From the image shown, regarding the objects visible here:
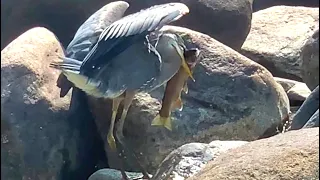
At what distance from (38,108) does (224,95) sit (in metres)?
0.98

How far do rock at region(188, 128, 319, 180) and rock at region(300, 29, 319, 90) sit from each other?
6.11ft

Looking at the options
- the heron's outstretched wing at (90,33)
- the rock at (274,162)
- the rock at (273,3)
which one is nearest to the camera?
the rock at (274,162)

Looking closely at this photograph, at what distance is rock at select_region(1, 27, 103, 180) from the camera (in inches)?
156

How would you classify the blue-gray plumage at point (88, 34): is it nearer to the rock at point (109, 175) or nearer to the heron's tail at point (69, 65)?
the heron's tail at point (69, 65)

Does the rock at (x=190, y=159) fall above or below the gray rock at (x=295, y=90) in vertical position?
above

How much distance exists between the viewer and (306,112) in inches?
161

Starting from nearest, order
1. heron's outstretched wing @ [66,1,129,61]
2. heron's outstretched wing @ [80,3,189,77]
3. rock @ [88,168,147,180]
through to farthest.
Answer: heron's outstretched wing @ [80,3,189,77]
rock @ [88,168,147,180]
heron's outstretched wing @ [66,1,129,61]

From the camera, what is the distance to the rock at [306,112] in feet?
13.3

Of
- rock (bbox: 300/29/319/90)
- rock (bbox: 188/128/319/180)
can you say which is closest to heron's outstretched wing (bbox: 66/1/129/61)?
rock (bbox: 300/29/319/90)


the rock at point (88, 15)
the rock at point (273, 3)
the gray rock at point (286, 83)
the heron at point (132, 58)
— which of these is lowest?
the rock at point (273, 3)

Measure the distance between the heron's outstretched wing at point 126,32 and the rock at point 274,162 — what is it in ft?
3.10

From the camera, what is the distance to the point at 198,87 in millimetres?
4184

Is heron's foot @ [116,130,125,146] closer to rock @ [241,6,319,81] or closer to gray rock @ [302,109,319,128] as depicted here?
gray rock @ [302,109,319,128]

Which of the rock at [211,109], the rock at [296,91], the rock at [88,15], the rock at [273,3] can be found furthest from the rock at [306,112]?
the rock at [273,3]
